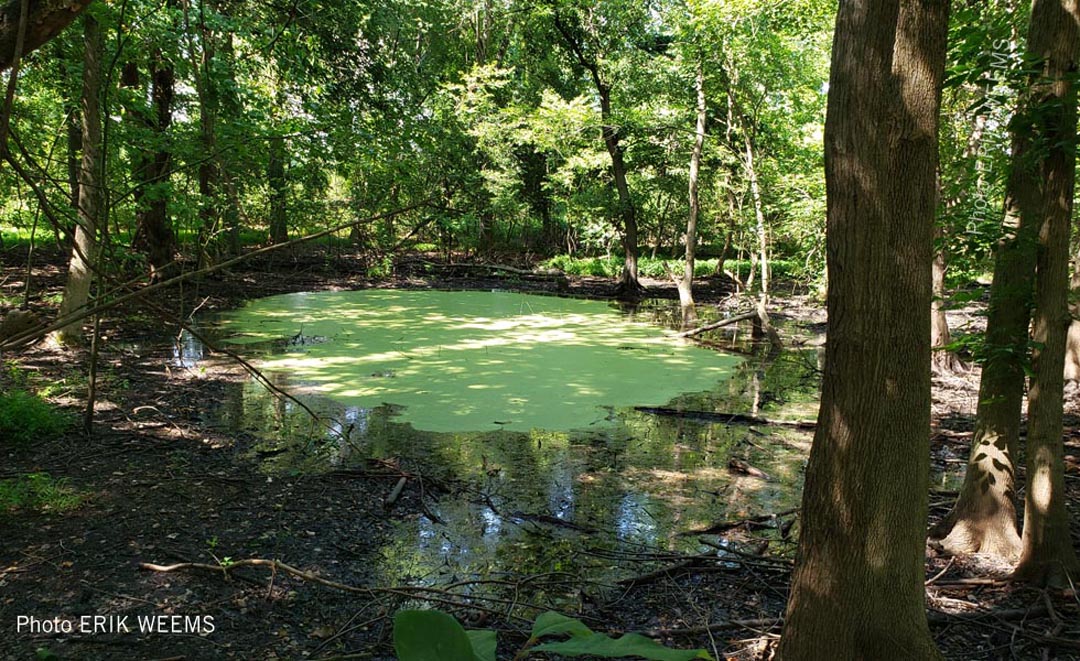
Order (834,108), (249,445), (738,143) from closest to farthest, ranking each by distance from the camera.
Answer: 1. (834,108)
2. (249,445)
3. (738,143)

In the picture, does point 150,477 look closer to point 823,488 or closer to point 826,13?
point 823,488

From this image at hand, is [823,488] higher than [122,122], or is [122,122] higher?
[122,122]

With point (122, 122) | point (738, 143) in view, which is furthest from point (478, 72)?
point (122, 122)

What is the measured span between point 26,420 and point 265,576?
95.8 inches

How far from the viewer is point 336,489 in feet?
12.9

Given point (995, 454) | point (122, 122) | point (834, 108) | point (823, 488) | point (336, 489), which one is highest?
point (122, 122)

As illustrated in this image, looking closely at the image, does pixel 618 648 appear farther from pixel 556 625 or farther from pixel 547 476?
pixel 547 476

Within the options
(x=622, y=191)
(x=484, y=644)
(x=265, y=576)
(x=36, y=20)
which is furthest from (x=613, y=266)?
(x=484, y=644)

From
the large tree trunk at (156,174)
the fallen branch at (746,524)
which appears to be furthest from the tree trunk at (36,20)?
the large tree trunk at (156,174)

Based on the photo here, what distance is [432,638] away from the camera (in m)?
0.55

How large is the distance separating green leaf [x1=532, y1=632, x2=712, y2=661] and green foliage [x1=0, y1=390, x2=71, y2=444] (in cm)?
463

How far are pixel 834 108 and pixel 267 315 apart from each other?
10061 millimetres

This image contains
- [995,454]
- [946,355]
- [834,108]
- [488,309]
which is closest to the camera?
[834,108]

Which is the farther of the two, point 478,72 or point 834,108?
point 478,72
